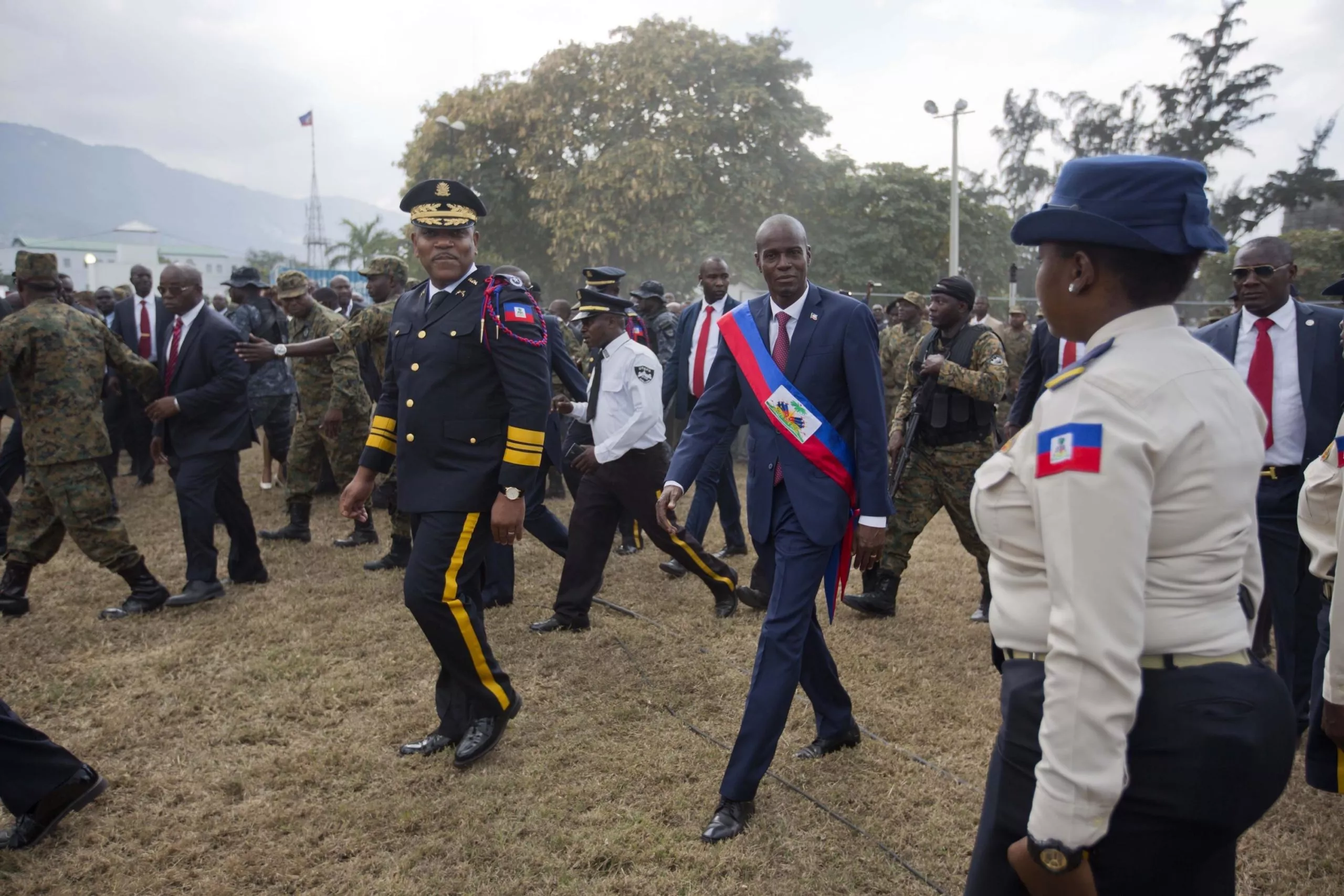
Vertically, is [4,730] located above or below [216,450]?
below

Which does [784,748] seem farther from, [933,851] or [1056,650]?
[1056,650]

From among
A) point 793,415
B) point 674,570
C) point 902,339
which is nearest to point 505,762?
point 793,415

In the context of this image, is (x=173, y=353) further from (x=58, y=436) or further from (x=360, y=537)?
(x=360, y=537)

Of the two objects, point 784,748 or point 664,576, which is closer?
point 784,748

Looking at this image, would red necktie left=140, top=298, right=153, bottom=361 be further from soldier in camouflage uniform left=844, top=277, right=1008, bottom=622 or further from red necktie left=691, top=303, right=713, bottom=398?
soldier in camouflage uniform left=844, top=277, right=1008, bottom=622

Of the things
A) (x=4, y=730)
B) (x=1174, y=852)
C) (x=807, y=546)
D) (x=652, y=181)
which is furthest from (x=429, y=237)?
(x=652, y=181)

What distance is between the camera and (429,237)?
3861 millimetres

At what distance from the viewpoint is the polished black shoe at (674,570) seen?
273 inches

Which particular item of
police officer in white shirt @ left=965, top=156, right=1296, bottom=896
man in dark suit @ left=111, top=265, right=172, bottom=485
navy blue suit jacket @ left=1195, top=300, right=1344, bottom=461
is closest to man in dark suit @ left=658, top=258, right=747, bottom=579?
navy blue suit jacket @ left=1195, top=300, right=1344, bottom=461

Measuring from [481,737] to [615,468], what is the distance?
2165mm

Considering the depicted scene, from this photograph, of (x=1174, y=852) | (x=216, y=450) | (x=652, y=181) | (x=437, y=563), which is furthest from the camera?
(x=652, y=181)

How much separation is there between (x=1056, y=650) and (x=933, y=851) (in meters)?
2.21

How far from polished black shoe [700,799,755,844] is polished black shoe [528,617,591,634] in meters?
2.36

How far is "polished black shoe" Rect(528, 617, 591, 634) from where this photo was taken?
5.73m
